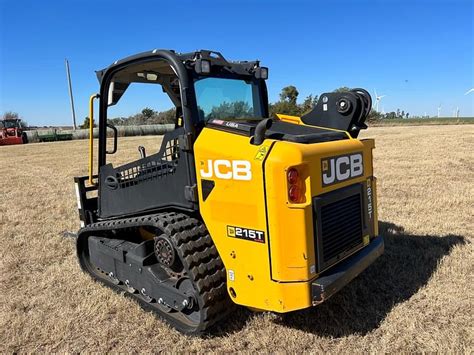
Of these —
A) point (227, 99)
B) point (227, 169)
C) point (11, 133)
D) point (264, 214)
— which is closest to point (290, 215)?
point (264, 214)

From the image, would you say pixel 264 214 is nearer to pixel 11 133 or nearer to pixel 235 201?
pixel 235 201

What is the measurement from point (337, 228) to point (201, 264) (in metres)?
1.13

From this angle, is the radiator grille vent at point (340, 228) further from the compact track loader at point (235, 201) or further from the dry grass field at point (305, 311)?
the dry grass field at point (305, 311)

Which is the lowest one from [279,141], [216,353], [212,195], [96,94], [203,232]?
[216,353]

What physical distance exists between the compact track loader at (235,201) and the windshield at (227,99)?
0.01 metres

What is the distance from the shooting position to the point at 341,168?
3254mm

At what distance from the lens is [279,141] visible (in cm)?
292

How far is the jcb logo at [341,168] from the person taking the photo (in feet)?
10.0

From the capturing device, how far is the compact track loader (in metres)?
2.86

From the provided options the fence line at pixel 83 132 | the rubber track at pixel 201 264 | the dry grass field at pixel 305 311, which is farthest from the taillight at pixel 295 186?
the fence line at pixel 83 132

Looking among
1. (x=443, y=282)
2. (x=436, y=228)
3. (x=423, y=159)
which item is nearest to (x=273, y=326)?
(x=443, y=282)

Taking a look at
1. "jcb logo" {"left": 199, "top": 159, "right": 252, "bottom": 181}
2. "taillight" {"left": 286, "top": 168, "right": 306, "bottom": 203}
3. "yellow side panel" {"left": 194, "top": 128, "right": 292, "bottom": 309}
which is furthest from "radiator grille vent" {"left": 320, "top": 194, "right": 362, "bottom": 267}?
"jcb logo" {"left": 199, "top": 159, "right": 252, "bottom": 181}

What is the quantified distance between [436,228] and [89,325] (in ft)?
15.3

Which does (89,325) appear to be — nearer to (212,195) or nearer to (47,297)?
(47,297)
